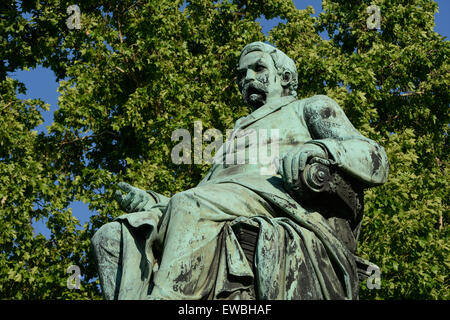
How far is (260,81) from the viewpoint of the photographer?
6.03m

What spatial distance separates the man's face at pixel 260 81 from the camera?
6.04 m

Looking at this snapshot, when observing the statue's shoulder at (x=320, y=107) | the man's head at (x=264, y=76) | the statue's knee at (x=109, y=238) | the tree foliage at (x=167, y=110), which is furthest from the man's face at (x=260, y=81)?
the tree foliage at (x=167, y=110)

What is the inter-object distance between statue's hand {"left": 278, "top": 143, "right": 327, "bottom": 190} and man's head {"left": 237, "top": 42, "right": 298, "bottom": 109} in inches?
41.9

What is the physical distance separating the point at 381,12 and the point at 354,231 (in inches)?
576

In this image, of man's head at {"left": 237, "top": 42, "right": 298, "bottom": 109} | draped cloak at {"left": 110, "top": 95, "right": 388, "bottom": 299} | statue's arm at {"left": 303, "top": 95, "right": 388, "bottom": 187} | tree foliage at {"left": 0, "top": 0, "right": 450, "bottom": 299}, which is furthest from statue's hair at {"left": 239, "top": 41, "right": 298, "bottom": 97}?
tree foliage at {"left": 0, "top": 0, "right": 450, "bottom": 299}

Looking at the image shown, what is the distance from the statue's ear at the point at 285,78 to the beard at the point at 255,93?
151 mm

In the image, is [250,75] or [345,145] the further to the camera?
[250,75]

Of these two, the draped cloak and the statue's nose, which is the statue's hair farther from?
the draped cloak

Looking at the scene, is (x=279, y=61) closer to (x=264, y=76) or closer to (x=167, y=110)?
(x=264, y=76)

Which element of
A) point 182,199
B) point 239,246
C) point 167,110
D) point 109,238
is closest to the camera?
point 239,246

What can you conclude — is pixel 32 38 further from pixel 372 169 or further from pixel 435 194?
pixel 372 169

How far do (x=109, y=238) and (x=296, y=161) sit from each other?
3.85 ft

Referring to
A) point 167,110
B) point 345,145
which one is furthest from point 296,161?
point 167,110
